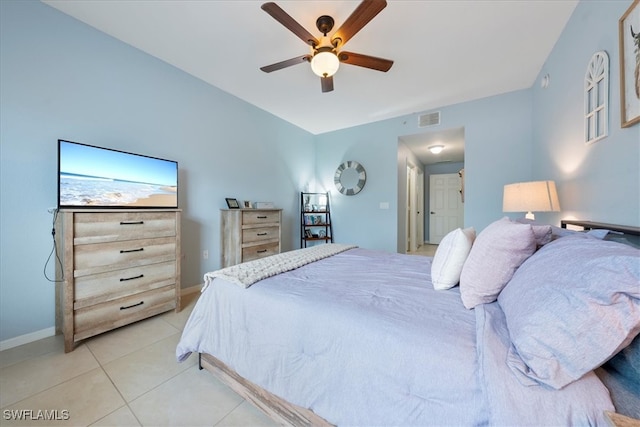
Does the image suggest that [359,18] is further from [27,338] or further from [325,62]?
[27,338]

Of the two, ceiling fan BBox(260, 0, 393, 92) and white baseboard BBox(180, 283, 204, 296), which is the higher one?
ceiling fan BBox(260, 0, 393, 92)

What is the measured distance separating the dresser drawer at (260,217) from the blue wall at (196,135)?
0.43 m

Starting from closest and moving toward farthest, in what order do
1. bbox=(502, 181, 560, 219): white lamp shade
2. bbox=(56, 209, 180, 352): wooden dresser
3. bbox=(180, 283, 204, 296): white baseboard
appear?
bbox=(56, 209, 180, 352): wooden dresser → bbox=(502, 181, 560, 219): white lamp shade → bbox=(180, 283, 204, 296): white baseboard

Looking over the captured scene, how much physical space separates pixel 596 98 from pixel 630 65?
0.37 meters

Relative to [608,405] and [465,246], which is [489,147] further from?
[608,405]

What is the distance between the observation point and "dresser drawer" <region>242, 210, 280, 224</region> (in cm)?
296

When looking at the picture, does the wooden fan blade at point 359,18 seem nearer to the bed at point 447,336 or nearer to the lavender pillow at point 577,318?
the bed at point 447,336

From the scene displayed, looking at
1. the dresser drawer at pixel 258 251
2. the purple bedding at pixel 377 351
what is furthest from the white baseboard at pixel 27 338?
the dresser drawer at pixel 258 251

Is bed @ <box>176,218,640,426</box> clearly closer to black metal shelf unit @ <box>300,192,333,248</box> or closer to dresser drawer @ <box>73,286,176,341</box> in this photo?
dresser drawer @ <box>73,286,176,341</box>

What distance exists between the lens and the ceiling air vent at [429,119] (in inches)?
139

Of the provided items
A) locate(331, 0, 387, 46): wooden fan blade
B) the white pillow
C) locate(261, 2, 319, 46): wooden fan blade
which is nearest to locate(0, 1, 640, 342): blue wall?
the white pillow

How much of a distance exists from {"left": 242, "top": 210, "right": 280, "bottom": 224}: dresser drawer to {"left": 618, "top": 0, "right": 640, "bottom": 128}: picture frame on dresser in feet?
10.2

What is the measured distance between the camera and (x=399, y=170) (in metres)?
4.01

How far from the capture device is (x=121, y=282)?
1.90 metres
